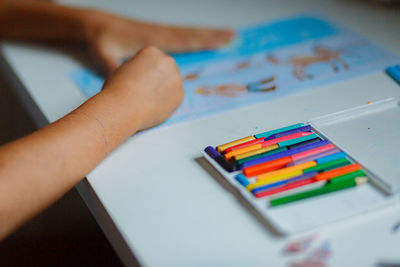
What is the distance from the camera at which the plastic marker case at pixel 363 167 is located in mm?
410

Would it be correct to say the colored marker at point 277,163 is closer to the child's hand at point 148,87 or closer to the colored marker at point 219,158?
the colored marker at point 219,158

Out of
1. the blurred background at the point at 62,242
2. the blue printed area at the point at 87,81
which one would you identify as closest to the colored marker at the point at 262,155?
the blue printed area at the point at 87,81

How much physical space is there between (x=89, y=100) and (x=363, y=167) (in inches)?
11.6

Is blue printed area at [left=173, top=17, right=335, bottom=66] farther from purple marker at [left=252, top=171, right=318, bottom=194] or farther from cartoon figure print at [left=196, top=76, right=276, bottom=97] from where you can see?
purple marker at [left=252, top=171, right=318, bottom=194]

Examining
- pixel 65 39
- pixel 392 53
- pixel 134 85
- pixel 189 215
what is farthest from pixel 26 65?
pixel 392 53

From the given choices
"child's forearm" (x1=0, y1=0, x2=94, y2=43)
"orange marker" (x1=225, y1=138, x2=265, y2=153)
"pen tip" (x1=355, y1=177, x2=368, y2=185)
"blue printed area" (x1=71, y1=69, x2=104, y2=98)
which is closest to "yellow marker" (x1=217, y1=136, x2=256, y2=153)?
"orange marker" (x1=225, y1=138, x2=265, y2=153)

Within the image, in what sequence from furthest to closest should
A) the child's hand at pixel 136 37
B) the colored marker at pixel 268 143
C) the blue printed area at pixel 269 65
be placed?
the child's hand at pixel 136 37 → the blue printed area at pixel 269 65 → the colored marker at pixel 268 143

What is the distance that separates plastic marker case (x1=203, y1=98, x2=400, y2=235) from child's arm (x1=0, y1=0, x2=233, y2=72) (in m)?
0.29

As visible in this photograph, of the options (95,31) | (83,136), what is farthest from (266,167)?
(95,31)

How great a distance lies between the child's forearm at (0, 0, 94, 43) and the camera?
2.60 feet

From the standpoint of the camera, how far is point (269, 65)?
709mm

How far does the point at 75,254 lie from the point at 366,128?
513 mm

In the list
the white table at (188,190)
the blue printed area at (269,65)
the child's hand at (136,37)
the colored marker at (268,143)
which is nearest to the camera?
the white table at (188,190)

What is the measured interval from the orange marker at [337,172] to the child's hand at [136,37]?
37 cm
